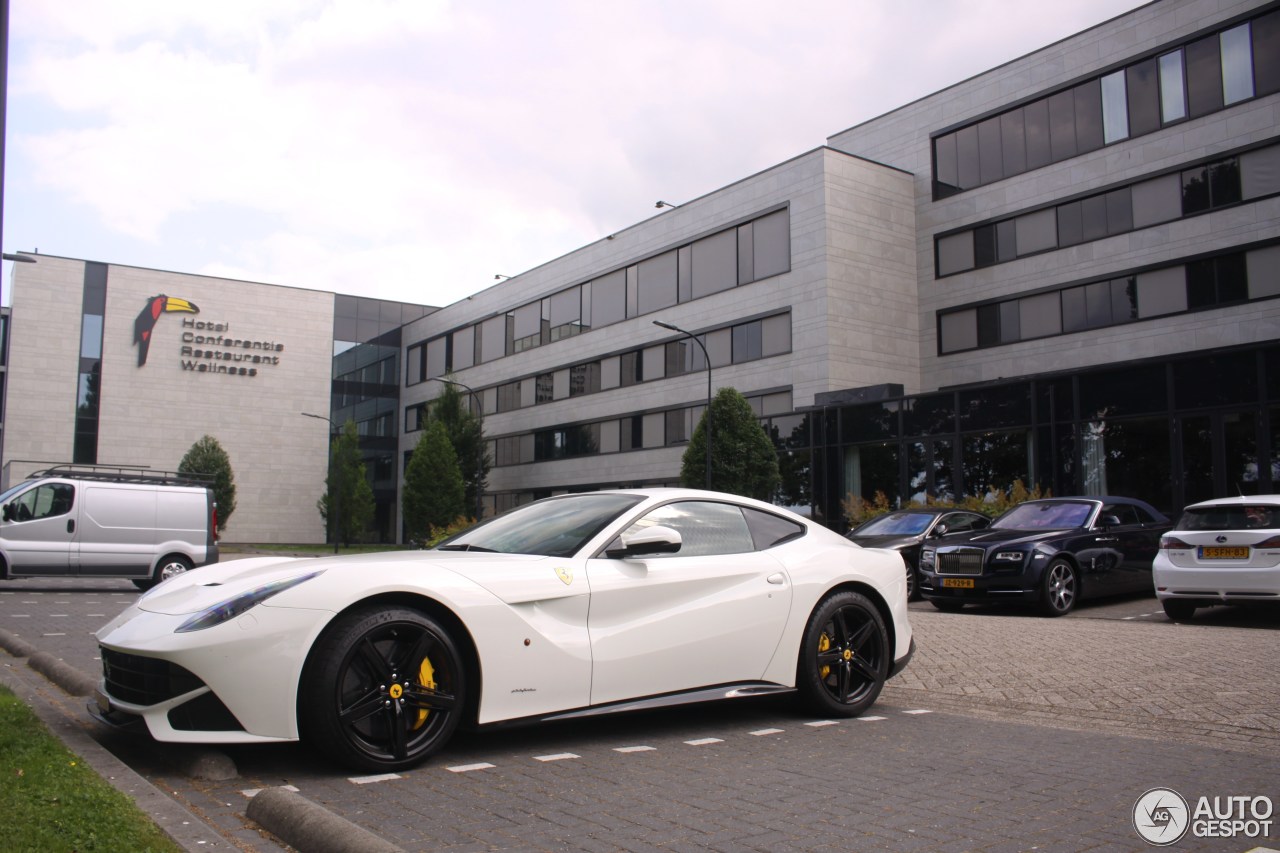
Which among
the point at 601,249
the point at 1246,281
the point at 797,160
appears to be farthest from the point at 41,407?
the point at 1246,281

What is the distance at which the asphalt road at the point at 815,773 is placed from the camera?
382 centimetres

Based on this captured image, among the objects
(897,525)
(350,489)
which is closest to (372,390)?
(350,489)

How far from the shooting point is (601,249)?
159ft

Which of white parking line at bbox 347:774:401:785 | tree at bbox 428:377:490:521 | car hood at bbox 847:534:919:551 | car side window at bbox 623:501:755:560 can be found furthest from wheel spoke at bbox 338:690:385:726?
tree at bbox 428:377:490:521

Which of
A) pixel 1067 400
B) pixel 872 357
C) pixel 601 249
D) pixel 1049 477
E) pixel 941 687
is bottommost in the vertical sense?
pixel 941 687

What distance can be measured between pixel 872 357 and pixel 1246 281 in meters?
11.8

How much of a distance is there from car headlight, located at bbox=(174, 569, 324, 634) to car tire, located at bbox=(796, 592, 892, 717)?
296 centimetres

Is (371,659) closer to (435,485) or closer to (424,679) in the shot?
(424,679)

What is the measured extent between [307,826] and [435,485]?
1873 inches

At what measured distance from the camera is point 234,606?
4.63 metres

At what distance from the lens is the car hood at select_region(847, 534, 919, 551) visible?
1745 cm

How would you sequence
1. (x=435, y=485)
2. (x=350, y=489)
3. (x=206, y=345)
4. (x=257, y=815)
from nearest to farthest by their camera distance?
1. (x=257, y=815)
2. (x=435, y=485)
3. (x=350, y=489)
4. (x=206, y=345)

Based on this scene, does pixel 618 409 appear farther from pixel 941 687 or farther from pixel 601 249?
pixel 941 687

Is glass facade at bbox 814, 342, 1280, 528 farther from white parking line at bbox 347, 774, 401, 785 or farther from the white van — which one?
white parking line at bbox 347, 774, 401, 785
